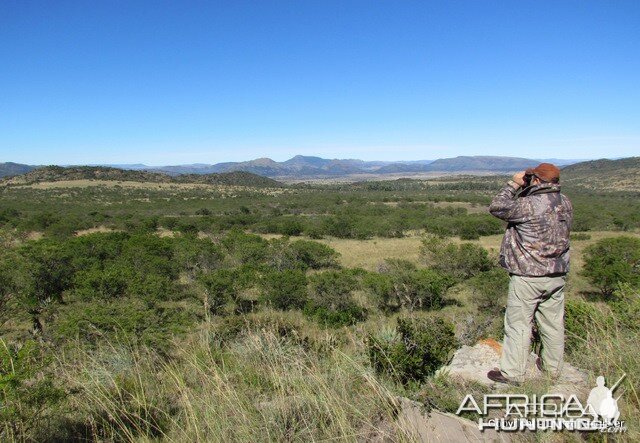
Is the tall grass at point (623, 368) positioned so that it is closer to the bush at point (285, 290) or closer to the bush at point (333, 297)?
the bush at point (333, 297)

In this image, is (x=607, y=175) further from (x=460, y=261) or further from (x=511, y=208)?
(x=511, y=208)

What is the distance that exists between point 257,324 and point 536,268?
508cm

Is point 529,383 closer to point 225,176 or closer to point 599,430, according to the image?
point 599,430

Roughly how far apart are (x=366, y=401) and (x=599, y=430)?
1344 mm

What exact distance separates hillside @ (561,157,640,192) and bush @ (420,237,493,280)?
110m

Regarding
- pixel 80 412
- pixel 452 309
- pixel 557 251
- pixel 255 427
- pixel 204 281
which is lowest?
pixel 452 309

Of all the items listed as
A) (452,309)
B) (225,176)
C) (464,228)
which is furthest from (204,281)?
(225,176)

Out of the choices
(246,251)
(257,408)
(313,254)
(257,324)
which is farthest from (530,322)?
(313,254)

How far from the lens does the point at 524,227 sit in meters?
3.30

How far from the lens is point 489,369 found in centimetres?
350

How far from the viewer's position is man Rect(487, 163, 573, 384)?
127 inches

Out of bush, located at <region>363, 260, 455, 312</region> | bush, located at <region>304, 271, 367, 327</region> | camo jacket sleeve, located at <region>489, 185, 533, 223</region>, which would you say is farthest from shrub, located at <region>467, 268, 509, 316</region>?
camo jacket sleeve, located at <region>489, 185, 533, 223</region>

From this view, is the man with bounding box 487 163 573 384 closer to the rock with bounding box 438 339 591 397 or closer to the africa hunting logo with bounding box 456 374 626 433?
the rock with bounding box 438 339 591 397

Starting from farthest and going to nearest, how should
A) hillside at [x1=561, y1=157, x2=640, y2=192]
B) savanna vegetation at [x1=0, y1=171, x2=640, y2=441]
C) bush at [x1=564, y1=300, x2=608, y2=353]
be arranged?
1. hillside at [x1=561, y1=157, x2=640, y2=192]
2. bush at [x1=564, y1=300, x2=608, y2=353]
3. savanna vegetation at [x1=0, y1=171, x2=640, y2=441]
